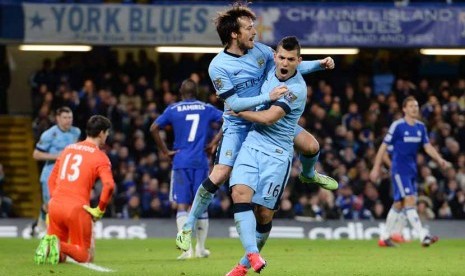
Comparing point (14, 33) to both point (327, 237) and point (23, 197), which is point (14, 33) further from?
point (327, 237)

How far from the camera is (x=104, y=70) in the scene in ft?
92.6

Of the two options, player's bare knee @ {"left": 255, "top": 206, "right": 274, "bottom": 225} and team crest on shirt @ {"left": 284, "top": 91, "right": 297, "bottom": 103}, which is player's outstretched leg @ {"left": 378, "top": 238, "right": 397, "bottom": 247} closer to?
player's bare knee @ {"left": 255, "top": 206, "right": 274, "bottom": 225}

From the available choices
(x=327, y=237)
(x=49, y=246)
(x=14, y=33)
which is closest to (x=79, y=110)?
(x=14, y=33)

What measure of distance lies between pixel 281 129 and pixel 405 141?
7.19m

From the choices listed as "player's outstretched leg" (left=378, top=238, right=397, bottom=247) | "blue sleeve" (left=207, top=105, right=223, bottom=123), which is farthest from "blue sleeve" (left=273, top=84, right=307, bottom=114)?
"player's outstretched leg" (left=378, top=238, right=397, bottom=247)

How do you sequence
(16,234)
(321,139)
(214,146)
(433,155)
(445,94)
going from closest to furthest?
1. (214,146)
2. (433,155)
3. (16,234)
4. (321,139)
5. (445,94)

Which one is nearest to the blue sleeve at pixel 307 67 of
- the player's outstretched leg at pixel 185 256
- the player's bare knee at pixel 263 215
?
the player's bare knee at pixel 263 215

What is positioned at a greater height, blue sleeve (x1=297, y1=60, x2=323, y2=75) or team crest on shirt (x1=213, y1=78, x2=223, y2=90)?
blue sleeve (x1=297, y1=60, x2=323, y2=75)

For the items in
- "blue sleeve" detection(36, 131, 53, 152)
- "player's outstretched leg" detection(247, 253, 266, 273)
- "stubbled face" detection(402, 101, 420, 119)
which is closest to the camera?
"player's outstretched leg" detection(247, 253, 266, 273)

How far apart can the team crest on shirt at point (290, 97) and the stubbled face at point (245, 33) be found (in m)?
0.85

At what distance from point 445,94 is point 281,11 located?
13.9ft

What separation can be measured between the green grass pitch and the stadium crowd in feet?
8.99

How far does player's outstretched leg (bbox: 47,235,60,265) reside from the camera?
44.9ft

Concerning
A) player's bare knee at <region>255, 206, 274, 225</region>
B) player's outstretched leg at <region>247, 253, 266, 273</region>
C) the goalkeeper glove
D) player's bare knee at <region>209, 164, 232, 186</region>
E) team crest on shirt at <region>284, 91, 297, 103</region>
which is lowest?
player's outstretched leg at <region>247, 253, 266, 273</region>
